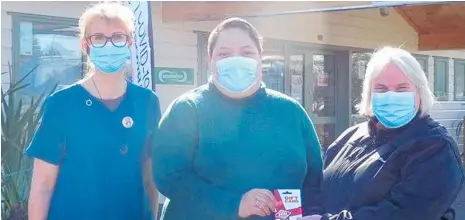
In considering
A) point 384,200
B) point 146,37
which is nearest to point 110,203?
point 384,200

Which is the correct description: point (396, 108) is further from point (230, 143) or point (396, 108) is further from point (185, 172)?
point (185, 172)

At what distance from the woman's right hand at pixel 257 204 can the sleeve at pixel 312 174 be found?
0.32 meters

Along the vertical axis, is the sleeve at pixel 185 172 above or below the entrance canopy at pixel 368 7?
below

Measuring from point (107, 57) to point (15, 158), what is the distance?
130 inches

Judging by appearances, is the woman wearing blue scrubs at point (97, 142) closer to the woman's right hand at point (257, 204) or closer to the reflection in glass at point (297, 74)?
the woman's right hand at point (257, 204)

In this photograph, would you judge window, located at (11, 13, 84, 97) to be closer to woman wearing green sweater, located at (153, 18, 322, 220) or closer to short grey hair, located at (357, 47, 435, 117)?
woman wearing green sweater, located at (153, 18, 322, 220)

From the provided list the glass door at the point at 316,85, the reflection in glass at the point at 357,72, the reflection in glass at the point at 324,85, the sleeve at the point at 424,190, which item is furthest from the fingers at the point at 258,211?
the reflection in glass at the point at 357,72

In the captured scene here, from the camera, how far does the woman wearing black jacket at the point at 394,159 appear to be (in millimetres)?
Answer: 2697

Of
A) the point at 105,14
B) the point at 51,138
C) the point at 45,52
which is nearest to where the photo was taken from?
the point at 51,138

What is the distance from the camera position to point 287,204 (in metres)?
2.77

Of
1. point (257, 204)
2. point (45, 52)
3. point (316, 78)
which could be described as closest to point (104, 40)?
point (257, 204)

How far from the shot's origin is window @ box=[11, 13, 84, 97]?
6.40 metres

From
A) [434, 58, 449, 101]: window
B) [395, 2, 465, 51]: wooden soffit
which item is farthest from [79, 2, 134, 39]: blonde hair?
[434, 58, 449, 101]: window

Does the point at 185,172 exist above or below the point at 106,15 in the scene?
below
